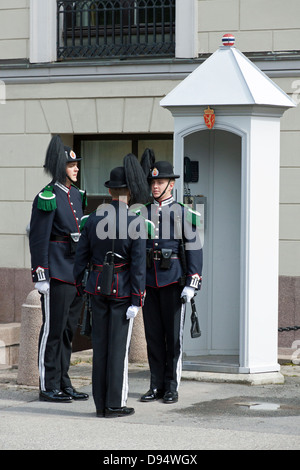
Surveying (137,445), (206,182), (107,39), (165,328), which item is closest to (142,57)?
(107,39)

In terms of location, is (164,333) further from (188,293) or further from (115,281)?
(115,281)

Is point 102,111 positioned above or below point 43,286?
above

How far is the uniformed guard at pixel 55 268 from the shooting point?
8.28 m

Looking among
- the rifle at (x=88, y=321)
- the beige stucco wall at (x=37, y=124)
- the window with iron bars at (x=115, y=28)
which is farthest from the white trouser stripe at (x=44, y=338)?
the window with iron bars at (x=115, y=28)

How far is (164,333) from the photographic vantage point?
8375mm

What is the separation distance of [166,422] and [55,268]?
5.31 feet

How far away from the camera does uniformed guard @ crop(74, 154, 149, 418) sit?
24.8 ft

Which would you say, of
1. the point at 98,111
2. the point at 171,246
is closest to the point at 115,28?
the point at 98,111

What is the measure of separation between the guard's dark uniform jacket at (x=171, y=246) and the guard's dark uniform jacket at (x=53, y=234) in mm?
636

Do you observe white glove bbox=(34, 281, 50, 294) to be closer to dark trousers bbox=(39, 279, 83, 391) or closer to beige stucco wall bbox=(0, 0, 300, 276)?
dark trousers bbox=(39, 279, 83, 391)

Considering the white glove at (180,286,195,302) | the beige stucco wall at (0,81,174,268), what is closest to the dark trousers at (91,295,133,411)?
the white glove at (180,286,195,302)

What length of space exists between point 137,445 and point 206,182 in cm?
372

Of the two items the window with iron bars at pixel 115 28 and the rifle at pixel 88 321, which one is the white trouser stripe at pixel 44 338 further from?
the window with iron bars at pixel 115 28

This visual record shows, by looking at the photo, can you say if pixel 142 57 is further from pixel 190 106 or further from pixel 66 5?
pixel 190 106
